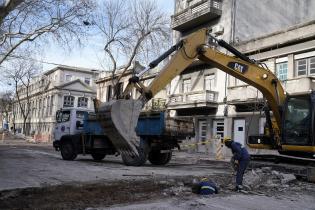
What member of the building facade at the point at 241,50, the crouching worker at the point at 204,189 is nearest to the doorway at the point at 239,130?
the building facade at the point at 241,50

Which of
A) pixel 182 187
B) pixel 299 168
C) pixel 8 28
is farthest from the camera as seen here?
pixel 8 28

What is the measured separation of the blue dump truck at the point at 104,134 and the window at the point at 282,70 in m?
11.1

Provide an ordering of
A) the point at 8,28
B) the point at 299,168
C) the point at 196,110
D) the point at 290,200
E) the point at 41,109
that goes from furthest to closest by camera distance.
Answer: the point at 41,109
the point at 196,110
the point at 8,28
the point at 299,168
the point at 290,200

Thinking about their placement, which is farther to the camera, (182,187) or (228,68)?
(228,68)

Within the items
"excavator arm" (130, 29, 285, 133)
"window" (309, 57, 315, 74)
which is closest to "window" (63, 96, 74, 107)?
"window" (309, 57, 315, 74)

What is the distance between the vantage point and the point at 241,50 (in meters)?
29.8

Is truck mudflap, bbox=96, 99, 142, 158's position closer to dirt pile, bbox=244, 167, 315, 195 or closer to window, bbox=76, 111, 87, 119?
dirt pile, bbox=244, 167, 315, 195

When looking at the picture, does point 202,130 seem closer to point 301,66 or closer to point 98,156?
point 301,66

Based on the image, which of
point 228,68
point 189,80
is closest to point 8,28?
point 189,80

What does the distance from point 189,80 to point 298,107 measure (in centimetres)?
2146

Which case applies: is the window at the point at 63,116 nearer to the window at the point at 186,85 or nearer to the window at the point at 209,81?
the window at the point at 209,81

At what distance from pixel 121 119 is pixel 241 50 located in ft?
55.7

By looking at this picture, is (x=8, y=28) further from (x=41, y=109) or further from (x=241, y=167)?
(x=41, y=109)

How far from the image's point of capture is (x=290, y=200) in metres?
9.86
